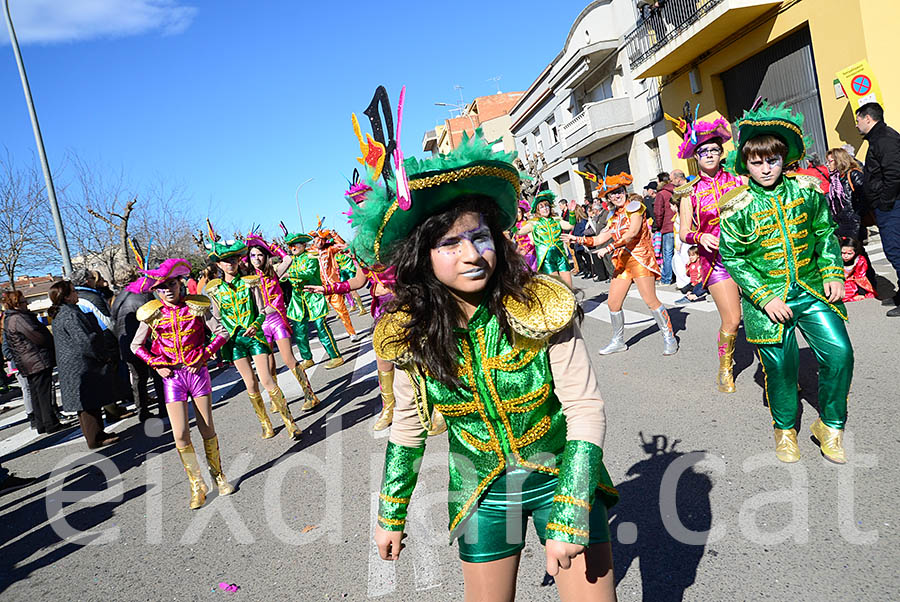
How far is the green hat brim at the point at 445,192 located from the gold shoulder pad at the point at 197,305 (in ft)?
11.8

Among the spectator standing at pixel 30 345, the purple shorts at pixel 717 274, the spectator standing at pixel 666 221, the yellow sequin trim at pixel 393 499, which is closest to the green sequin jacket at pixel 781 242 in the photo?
the purple shorts at pixel 717 274

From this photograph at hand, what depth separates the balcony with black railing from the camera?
14.8 m

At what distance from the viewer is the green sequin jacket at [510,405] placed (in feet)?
5.97

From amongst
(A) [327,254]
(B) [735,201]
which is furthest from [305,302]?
(B) [735,201]

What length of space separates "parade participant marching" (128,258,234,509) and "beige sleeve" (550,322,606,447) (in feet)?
12.6

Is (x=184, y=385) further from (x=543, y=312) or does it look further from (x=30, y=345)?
(x=30, y=345)

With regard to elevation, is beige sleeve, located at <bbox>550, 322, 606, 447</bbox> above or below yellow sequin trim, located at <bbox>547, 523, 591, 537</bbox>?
above

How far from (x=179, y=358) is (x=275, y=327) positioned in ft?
6.66

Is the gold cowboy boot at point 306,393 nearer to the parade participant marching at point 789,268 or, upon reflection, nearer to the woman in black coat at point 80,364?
the woman in black coat at point 80,364

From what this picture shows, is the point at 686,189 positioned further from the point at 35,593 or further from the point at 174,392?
the point at 35,593

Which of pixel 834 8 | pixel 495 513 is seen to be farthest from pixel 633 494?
pixel 834 8

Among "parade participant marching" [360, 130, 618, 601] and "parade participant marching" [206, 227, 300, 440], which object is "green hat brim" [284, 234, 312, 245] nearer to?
"parade participant marching" [206, 227, 300, 440]

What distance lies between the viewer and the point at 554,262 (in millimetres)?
8820

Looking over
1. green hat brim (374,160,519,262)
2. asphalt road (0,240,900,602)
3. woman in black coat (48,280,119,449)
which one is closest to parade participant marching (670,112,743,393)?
asphalt road (0,240,900,602)
